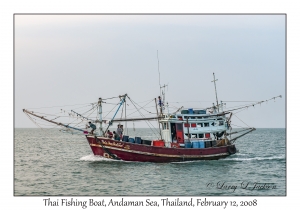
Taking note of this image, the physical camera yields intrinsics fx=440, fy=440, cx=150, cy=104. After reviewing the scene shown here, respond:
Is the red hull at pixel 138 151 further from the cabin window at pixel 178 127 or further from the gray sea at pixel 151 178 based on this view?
the cabin window at pixel 178 127

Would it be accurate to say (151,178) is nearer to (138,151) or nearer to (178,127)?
(138,151)

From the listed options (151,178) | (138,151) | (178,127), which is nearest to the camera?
(151,178)

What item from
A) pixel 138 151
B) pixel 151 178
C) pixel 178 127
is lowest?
pixel 151 178

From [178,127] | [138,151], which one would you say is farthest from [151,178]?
[178,127]

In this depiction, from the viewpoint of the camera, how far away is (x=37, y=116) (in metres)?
35.9

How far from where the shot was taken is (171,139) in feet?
127

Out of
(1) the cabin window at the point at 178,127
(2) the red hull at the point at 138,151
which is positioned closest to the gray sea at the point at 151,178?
(2) the red hull at the point at 138,151

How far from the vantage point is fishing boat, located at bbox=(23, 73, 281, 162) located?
37312 mm

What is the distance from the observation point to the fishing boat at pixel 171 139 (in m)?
37.3

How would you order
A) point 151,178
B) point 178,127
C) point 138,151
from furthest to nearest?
1. point 178,127
2. point 138,151
3. point 151,178

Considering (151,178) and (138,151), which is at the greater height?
(138,151)

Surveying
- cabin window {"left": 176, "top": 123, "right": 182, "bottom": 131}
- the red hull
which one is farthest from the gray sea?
cabin window {"left": 176, "top": 123, "right": 182, "bottom": 131}

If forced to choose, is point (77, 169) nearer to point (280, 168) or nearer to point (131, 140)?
point (131, 140)
